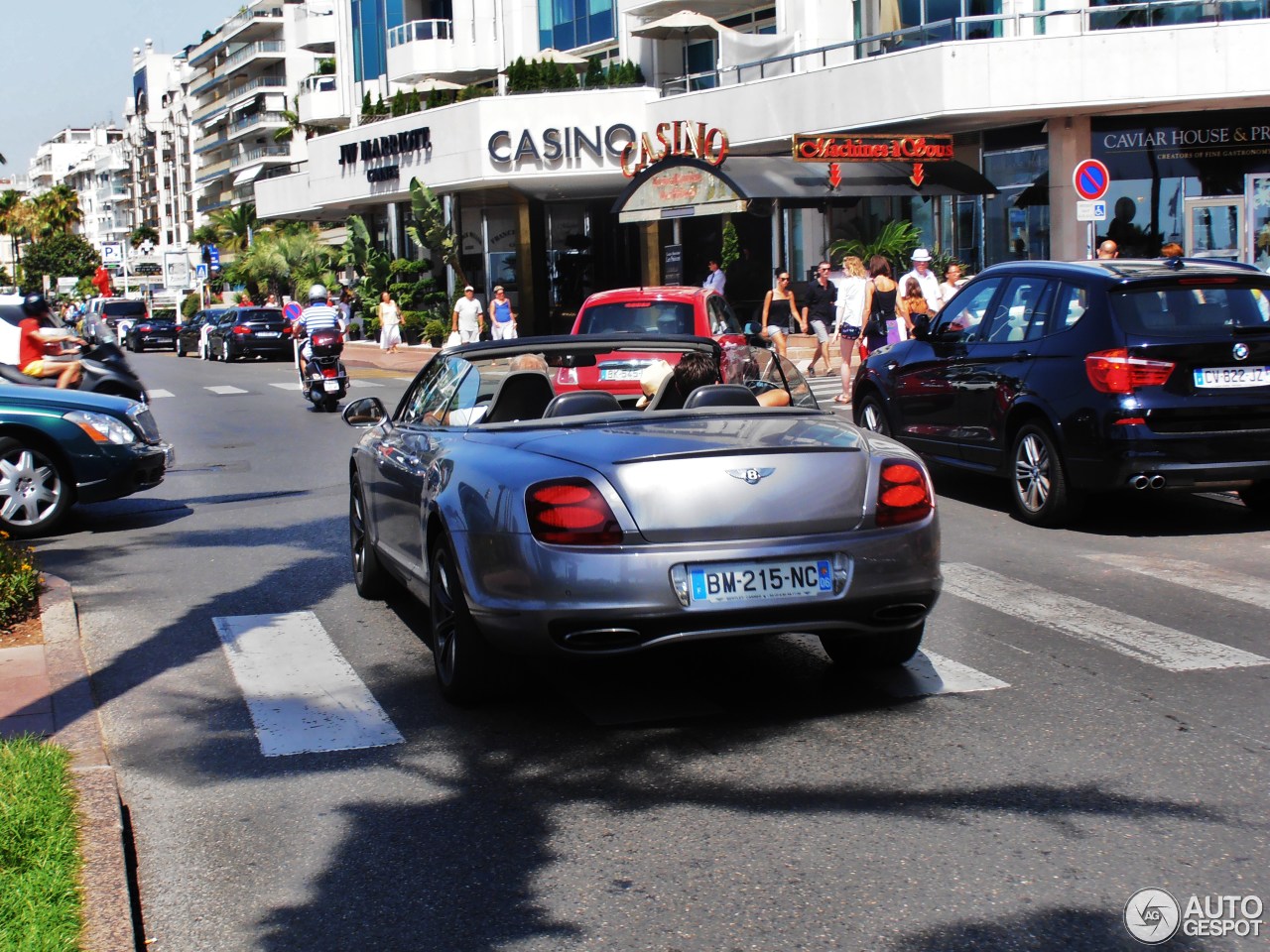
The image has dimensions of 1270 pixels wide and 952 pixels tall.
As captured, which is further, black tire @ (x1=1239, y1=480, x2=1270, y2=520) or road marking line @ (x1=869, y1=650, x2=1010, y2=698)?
black tire @ (x1=1239, y1=480, x2=1270, y2=520)

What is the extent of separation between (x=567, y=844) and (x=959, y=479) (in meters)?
9.25

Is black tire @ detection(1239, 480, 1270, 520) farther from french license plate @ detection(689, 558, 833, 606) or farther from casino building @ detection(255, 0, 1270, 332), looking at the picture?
casino building @ detection(255, 0, 1270, 332)

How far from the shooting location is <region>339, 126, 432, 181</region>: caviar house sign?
1770 inches

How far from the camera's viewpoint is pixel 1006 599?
806 cm

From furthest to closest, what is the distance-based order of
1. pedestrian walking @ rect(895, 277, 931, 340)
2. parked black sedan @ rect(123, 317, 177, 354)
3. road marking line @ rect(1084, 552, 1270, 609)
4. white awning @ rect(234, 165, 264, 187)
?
white awning @ rect(234, 165, 264, 187) < parked black sedan @ rect(123, 317, 177, 354) < pedestrian walking @ rect(895, 277, 931, 340) < road marking line @ rect(1084, 552, 1270, 609)

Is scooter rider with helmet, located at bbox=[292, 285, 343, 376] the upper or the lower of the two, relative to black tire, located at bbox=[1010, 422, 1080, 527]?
upper

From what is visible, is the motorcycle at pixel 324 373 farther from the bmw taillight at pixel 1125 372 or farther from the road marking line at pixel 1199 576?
the road marking line at pixel 1199 576

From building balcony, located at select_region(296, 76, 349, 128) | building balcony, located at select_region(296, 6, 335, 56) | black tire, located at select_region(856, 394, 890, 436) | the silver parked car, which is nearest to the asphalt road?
the silver parked car

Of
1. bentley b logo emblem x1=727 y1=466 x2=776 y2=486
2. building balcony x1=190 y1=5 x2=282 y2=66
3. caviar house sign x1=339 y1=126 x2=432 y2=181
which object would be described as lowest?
bentley b logo emblem x1=727 y1=466 x2=776 y2=486

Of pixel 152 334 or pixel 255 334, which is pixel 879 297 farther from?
pixel 152 334

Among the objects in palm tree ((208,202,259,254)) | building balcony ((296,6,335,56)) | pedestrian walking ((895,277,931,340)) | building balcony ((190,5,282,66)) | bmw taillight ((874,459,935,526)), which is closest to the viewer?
bmw taillight ((874,459,935,526))

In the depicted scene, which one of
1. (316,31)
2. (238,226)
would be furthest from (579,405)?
(238,226)

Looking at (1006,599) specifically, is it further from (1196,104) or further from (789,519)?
(1196,104)

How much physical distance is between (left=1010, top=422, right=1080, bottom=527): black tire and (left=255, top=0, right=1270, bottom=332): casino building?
1076cm
